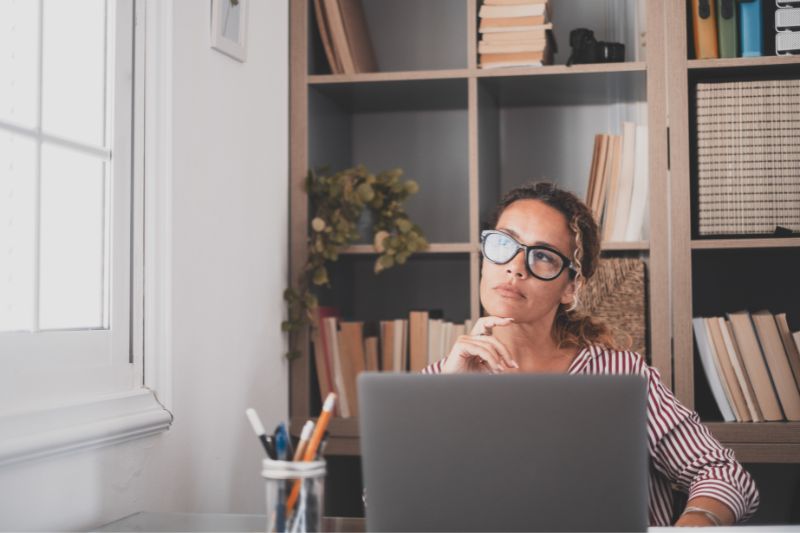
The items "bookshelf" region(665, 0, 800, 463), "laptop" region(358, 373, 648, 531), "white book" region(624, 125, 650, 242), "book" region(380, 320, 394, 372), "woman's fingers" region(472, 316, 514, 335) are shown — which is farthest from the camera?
"book" region(380, 320, 394, 372)

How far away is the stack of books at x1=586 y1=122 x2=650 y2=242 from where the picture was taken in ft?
8.04

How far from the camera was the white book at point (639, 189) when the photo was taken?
8.02ft

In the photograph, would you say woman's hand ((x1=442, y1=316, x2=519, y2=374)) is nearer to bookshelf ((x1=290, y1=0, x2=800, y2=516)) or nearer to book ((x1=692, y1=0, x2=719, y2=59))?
bookshelf ((x1=290, y1=0, x2=800, y2=516))

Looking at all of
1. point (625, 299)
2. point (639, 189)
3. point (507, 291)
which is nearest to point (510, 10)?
point (639, 189)

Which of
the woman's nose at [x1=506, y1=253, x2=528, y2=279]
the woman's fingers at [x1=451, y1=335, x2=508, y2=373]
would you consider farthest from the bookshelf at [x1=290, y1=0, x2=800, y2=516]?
the woman's fingers at [x1=451, y1=335, x2=508, y2=373]

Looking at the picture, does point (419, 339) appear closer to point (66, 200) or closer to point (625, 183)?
point (625, 183)

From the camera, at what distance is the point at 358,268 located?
3.02m

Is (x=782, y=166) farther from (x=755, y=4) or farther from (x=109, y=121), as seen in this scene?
(x=109, y=121)

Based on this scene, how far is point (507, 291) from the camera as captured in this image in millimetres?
1875

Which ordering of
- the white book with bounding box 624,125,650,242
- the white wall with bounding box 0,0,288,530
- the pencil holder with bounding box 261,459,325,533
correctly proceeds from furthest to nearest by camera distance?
the white book with bounding box 624,125,650,242 → the white wall with bounding box 0,0,288,530 → the pencil holder with bounding box 261,459,325,533

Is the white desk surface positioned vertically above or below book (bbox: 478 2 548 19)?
below

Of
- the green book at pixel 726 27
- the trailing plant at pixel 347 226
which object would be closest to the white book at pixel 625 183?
the green book at pixel 726 27

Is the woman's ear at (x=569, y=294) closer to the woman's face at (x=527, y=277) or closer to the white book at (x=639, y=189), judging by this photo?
the woman's face at (x=527, y=277)

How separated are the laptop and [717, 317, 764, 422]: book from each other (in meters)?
1.47
